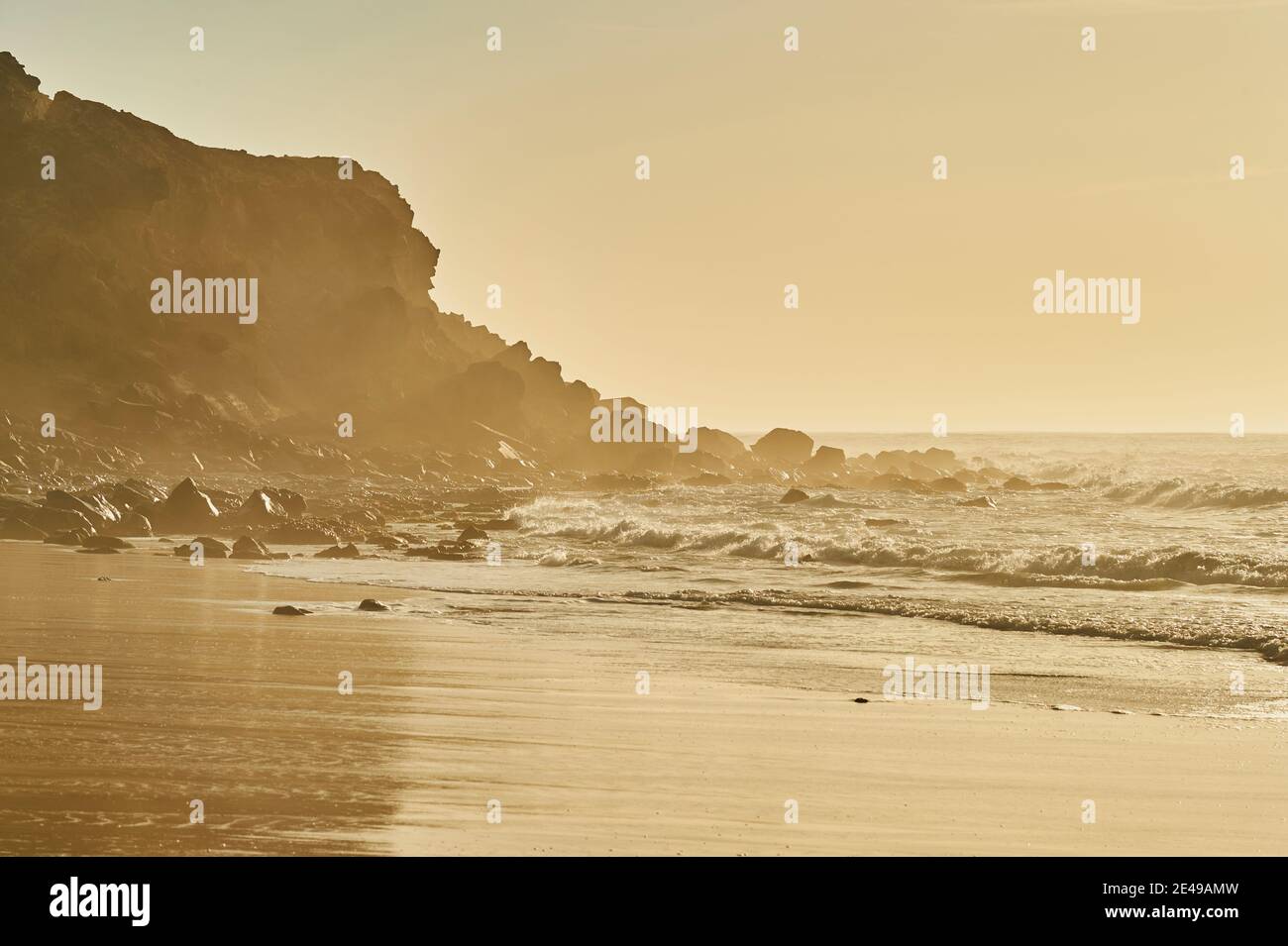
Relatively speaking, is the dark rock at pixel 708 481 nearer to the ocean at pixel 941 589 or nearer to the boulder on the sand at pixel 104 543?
the ocean at pixel 941 589

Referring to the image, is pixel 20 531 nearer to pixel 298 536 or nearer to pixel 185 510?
pixel 185 510

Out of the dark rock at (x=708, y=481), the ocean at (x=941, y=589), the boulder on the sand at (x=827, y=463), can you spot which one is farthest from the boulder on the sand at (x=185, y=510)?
the boulder on the sand at (x=827, y=463)

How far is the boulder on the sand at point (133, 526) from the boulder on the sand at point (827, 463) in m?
79.9

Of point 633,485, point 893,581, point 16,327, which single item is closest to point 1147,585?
point 893,581

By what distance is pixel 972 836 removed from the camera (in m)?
7.63

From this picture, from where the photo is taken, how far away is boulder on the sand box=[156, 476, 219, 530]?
39375 millimetres

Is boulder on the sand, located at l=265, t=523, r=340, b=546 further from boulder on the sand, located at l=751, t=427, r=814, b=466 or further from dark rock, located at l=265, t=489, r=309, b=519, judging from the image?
boulder on the sand, located at l=751, t=427, r=814, b=466

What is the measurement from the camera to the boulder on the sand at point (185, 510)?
39375 mm

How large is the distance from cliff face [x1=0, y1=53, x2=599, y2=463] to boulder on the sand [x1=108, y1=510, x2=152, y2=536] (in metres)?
55.2

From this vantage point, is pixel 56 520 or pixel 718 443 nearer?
pixel 56 520

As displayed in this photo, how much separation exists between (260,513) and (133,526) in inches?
151

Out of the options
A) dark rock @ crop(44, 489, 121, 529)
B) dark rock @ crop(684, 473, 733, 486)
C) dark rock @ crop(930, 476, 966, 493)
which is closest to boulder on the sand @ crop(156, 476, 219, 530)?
dark rock @ crop(44, 489, 121, 529)

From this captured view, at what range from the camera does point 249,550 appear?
32.0 m

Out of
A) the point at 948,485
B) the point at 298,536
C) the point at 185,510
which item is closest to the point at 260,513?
the point at 185,510
